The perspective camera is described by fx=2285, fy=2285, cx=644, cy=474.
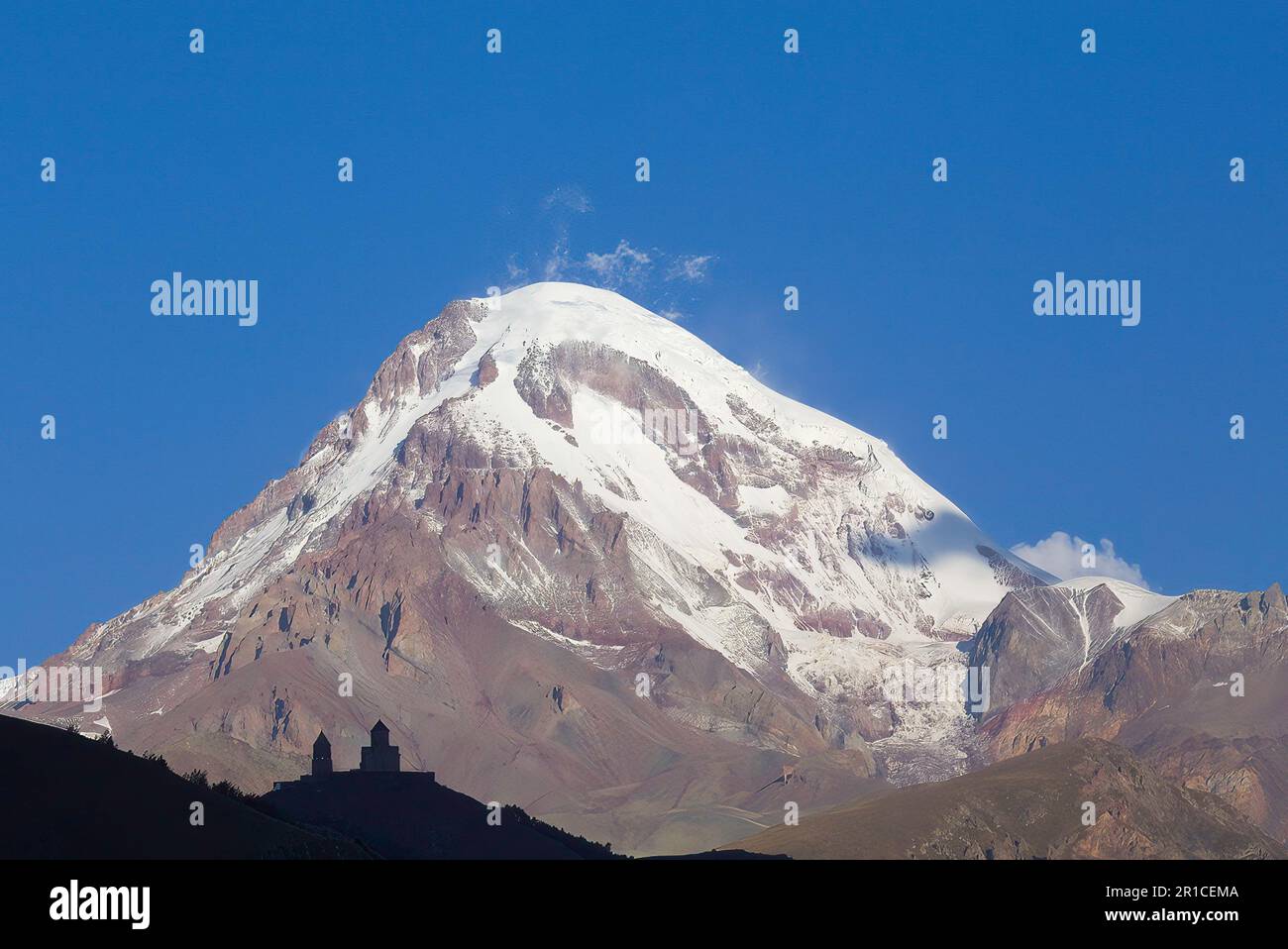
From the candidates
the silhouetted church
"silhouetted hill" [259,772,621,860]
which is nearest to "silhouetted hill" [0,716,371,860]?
"silhouetted hill" [259,772,621,860]

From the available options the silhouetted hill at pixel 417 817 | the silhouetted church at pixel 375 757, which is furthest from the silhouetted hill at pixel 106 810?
the silhouetted church at pixel 375 757

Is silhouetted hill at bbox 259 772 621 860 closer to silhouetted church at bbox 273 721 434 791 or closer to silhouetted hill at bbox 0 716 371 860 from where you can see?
silhouetted church at bbox 273 721 434 791

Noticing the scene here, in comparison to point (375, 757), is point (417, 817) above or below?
below

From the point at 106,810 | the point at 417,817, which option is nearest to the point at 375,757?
the point at 417,817

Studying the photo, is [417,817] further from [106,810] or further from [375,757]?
[106,810]

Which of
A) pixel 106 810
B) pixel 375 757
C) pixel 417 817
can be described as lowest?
pixel 417 817

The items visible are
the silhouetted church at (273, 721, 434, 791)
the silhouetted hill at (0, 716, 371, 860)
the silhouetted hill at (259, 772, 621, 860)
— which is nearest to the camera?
the silhouetted hill at (0, 716, 371, 860)

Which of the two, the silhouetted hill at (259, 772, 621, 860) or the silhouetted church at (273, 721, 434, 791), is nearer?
the silhouetted hill at (259, 772, 621, 860)
